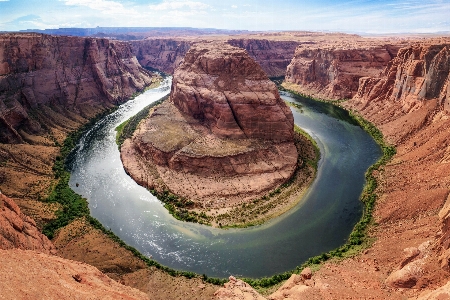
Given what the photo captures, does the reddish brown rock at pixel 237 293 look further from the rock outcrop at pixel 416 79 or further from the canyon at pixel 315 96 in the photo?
the rock outcrop at pixel 416 79

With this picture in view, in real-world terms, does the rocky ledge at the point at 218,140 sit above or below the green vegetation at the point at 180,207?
above

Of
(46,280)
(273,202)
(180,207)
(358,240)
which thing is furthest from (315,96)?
(46,280)

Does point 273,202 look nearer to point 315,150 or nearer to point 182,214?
point 182,214

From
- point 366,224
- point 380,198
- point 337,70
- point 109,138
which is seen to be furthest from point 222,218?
point 337,70

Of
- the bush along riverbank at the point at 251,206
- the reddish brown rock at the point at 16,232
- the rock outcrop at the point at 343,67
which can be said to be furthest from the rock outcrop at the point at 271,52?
the reddish brown rock at the point at 16,232

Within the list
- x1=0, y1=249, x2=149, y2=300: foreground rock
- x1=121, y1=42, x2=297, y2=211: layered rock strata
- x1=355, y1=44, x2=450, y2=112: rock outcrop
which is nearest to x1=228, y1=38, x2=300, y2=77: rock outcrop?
x1=355, y1=44, x2=450, y2=112: rock outcrop

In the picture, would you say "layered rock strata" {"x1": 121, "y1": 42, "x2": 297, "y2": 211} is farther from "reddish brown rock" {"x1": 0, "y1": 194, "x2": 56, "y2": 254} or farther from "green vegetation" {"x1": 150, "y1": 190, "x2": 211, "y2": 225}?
"reddish brown rock" {"x1": 0, "y1": 194, "x2": 56, "y2": 254}
